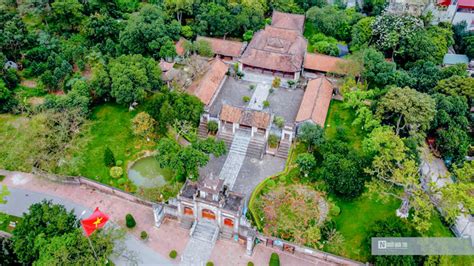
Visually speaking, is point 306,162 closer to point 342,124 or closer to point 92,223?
point 342,124

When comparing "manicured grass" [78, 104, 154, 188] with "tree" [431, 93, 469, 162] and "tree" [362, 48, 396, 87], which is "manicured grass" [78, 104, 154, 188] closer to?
"tree" [362, 48, 396, 87]

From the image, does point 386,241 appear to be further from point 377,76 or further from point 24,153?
point 24,153

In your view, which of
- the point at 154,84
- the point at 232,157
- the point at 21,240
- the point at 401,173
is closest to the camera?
the point at 21,240

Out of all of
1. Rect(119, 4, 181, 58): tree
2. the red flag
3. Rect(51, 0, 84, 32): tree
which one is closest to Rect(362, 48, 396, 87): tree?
Rect(119, 4, 181, 58): tree

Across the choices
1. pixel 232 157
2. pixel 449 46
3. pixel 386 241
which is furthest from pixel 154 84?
pixel 449 46

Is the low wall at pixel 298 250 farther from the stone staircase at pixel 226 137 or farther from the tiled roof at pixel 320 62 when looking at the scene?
A: the tiled roof at pixel 320 62

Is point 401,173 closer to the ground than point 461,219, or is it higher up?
higher up
